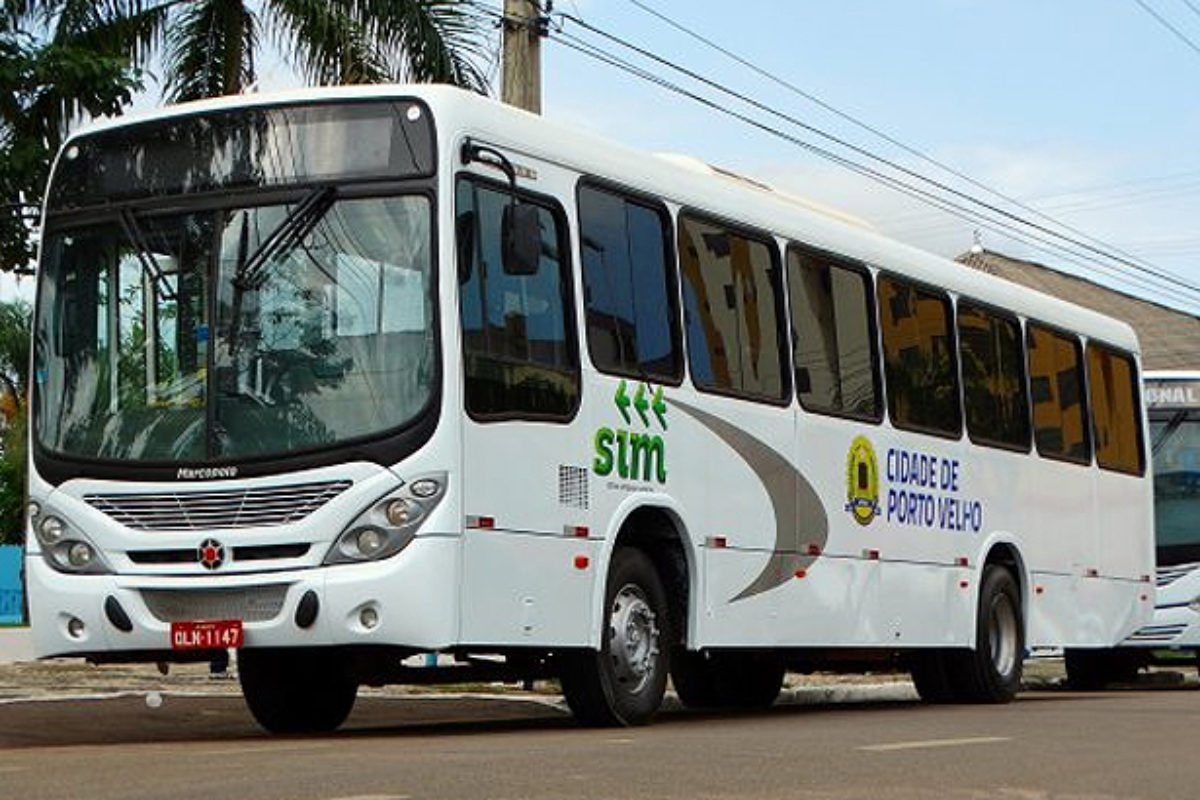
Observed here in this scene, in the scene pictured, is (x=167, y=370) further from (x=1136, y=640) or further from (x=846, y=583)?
(x=1136, y=640)

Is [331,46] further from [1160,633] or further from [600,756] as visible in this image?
[600,756]

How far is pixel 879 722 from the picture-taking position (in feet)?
51.1

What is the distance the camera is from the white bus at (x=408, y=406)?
41.5 ft

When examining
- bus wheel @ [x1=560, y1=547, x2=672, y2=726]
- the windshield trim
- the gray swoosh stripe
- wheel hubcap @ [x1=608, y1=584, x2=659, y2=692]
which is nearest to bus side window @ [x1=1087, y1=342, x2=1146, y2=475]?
the gray swoosh stripe

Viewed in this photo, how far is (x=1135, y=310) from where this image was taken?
71.6m

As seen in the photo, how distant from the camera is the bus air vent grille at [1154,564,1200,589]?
83.8 feet

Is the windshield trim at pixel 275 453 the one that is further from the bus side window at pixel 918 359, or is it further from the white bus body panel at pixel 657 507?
the bus side window at pixel 918 359

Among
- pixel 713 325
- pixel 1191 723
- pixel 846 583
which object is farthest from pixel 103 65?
pixel 1191 723

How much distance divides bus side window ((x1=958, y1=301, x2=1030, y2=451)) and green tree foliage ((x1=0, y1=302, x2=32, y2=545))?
1834 inches

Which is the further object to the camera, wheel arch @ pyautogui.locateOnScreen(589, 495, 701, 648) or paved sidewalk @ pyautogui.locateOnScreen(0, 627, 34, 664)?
paved sidewalk @ pyautogui.locateOnScreen(0, 627, 34, 664)

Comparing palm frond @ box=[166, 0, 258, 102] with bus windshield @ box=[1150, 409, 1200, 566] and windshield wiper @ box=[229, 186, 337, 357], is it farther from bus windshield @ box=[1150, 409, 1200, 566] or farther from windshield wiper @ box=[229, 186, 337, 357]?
windshield wiper @ box=[229, 186, 337, 357]

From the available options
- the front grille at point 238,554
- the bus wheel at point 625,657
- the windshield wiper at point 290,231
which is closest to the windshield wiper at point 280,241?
the windshield wiper at point 290,231

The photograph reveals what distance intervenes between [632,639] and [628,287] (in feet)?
6.40

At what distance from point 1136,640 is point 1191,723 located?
9811 millimetres
